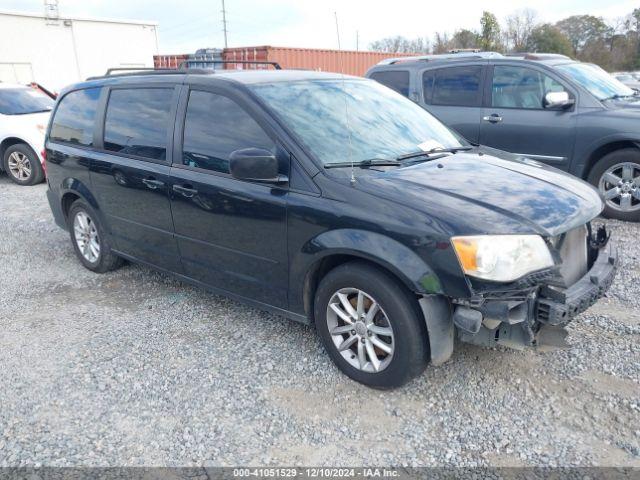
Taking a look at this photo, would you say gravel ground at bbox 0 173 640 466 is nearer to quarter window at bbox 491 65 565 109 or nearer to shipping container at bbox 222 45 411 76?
quarter window at bbox 491 65 565 109

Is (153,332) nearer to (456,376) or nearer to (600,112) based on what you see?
(456,376)

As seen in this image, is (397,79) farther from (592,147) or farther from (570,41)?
(570,41)

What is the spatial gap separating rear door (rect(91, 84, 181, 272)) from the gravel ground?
59 centimetres

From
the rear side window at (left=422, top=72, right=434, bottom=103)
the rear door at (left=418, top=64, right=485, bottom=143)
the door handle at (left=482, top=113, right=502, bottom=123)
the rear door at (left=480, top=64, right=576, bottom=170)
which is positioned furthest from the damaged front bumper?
the rear side window at (left=422, top=72, right=434, bottom=103)

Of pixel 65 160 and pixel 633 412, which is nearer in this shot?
pixel 633 412

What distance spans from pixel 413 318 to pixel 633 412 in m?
1.27

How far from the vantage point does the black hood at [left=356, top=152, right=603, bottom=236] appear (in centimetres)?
278

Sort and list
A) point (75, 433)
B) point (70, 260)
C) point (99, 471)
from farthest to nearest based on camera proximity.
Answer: point (70, 260)
point (75, 433)
point (99, 471)

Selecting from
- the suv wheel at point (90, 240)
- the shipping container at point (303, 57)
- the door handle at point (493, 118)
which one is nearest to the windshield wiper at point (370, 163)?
the suv wheel at point (90, 240)

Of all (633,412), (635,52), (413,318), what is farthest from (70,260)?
(635,52)

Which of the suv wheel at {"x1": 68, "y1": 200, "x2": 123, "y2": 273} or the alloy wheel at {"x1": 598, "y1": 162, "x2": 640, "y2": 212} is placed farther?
the alloy wheel at {"x1": 598, "y1": 162, "x2": 640, "y2": 212}

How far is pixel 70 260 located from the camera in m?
5.71

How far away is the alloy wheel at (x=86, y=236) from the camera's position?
512 centimetres

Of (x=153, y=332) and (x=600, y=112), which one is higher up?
(x=600, y=112)
